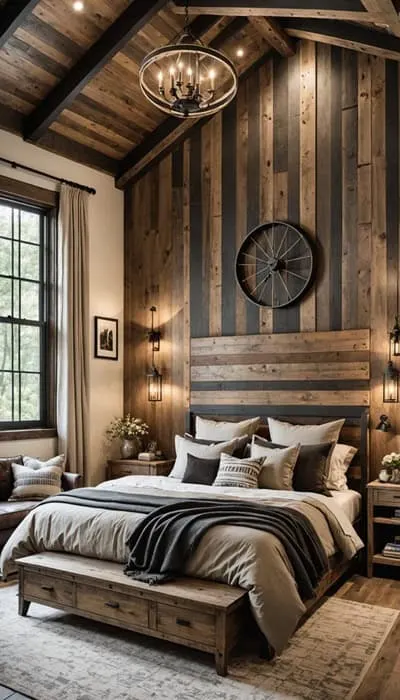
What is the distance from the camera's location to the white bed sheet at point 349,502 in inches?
190

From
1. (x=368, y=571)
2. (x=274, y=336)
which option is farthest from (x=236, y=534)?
(x=274, y=336)

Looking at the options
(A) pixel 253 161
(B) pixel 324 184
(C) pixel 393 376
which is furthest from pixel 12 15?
(C) pixel 393 376

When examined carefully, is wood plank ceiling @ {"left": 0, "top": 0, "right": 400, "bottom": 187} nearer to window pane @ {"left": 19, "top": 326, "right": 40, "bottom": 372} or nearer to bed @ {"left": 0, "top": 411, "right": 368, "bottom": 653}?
window pane @ {"left": 19, "top": 326, "right": 40, "bottom": 372}

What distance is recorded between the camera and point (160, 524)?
369cm

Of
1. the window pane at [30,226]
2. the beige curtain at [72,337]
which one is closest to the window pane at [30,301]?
the beige curtain at [72,337]

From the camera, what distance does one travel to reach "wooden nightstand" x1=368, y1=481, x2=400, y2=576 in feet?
15.7

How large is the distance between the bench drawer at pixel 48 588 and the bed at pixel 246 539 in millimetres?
221

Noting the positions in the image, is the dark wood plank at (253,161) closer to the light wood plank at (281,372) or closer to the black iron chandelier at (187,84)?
the light wood plank at (281,372)

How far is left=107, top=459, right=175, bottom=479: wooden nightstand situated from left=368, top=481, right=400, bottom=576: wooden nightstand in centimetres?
210

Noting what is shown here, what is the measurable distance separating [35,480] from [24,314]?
162 centimetres

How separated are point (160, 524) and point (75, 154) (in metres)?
4.13

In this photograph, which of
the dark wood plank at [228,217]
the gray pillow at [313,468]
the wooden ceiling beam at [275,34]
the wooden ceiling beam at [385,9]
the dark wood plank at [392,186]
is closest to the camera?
the wooden ceiling beam at [385,9]

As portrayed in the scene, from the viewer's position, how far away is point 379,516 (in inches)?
198

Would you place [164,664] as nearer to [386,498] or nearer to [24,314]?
[386,498]
